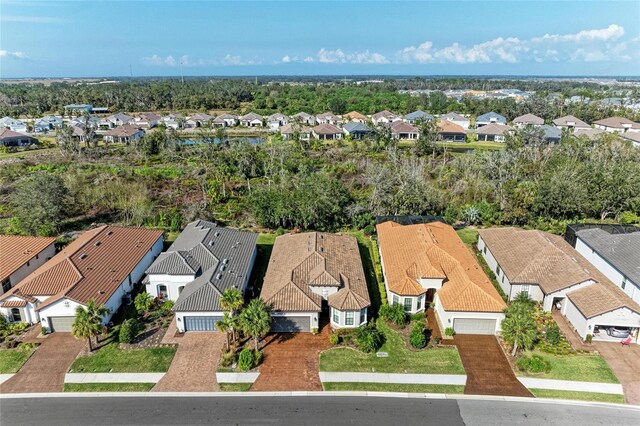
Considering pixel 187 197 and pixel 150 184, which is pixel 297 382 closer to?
pixel 187 197

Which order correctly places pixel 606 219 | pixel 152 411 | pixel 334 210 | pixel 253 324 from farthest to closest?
pixel 606 219 → pixel 334 210 → pixel 253 324 → pixel 152 411

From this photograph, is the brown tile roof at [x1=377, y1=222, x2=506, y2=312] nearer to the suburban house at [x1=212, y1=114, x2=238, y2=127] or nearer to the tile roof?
the tile roof

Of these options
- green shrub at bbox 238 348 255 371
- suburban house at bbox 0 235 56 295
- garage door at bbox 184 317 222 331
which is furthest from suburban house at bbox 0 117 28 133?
green shrub at bbox 238 348 255 371

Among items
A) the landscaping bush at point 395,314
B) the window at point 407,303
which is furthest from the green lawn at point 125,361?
the window at point 407,303

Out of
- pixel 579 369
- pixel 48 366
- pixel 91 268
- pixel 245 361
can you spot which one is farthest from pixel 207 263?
pixel 579 369

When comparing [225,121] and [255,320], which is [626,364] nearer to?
[255,320]

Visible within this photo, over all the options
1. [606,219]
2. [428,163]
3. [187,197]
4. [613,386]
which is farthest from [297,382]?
[428,163]
